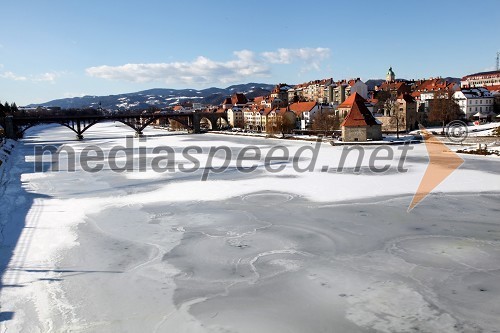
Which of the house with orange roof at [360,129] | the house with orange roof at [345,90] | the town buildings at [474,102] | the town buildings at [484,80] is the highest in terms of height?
the town buildings at [484,80]

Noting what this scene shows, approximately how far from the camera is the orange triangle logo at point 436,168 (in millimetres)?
16922

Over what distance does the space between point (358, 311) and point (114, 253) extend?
6476 millimetres

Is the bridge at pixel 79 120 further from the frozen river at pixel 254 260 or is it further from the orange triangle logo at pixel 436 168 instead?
the frozen river at pixel 254 260

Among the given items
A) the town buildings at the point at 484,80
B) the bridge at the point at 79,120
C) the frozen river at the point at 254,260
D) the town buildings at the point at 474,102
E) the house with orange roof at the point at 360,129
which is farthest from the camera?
the town buildings at the point at 484,80

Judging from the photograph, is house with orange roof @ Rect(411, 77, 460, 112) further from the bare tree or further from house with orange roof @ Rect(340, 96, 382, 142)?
house with orange roof @ Rect(340, 96, 382, 142)

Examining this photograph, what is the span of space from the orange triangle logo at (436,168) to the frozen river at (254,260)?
1.70 feet

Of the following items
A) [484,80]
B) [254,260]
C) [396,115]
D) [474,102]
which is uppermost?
[484,80]

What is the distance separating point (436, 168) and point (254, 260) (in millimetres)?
17986

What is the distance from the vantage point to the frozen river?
7.14 metres

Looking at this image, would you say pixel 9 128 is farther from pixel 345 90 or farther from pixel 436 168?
pixel 345 90

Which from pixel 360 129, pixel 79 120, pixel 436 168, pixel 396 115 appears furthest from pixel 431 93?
pixel 79 120

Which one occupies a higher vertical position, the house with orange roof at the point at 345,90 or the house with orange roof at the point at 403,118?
the house with orange roof at the point at 345,90

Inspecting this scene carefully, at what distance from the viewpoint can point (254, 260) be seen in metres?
9.83

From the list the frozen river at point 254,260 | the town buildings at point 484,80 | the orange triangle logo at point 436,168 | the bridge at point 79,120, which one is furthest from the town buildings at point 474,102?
the town buildings at point 484,80
